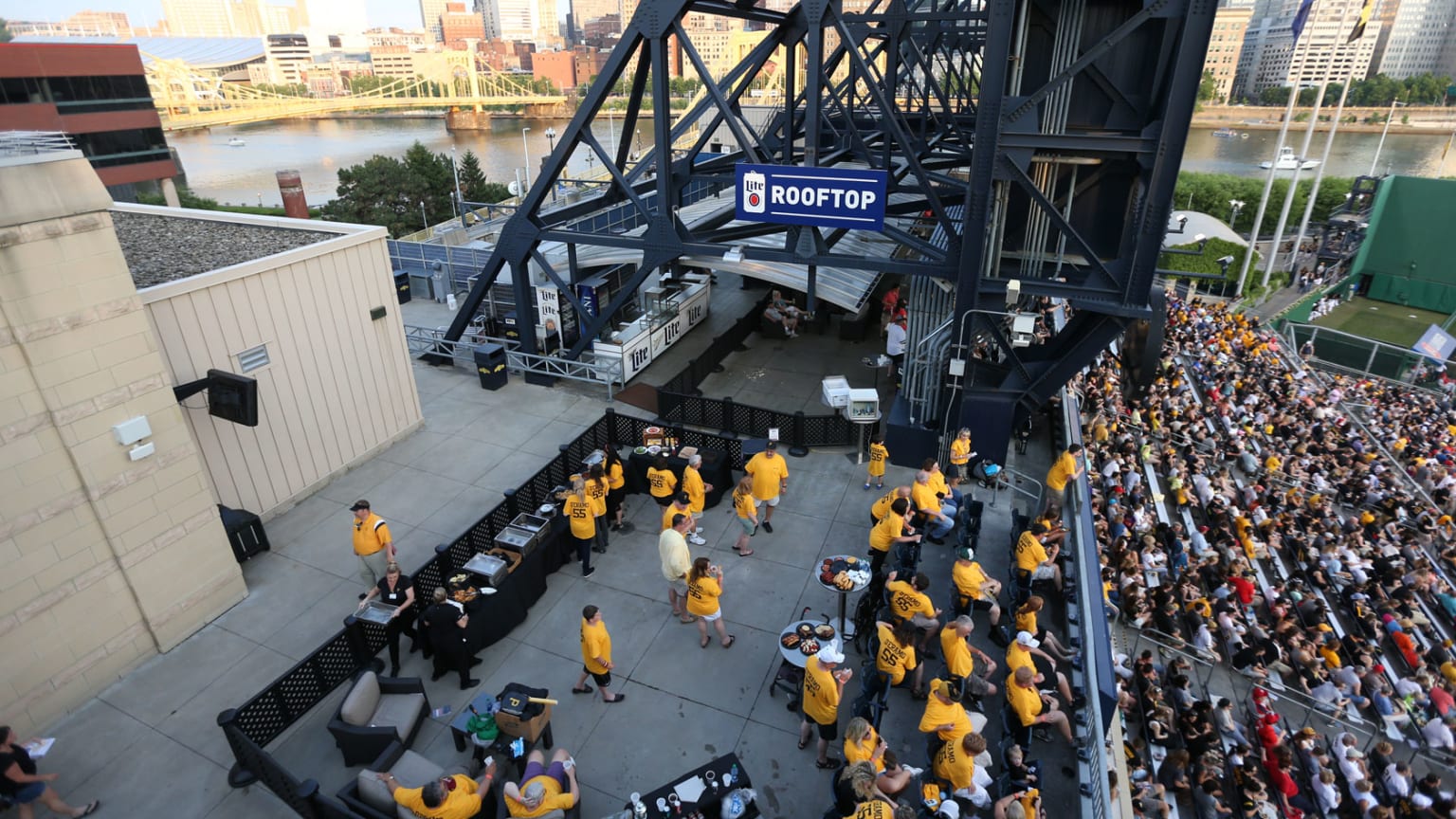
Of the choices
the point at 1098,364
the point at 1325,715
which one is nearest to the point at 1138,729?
the point at 1325,715

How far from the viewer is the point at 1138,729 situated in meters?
11.2

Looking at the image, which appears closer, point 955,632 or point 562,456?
point 955,632

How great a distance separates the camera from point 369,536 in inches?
376

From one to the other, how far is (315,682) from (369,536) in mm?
1876

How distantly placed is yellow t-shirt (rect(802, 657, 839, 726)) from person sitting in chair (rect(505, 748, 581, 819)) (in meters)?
2.35

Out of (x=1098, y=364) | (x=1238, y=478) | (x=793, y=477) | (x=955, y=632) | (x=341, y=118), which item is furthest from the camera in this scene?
(x=341, y=118)

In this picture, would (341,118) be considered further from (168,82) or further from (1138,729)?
(1138,729)

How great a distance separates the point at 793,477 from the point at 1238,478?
1354 cm

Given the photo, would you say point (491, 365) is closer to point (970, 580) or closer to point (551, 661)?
point (551, 661)

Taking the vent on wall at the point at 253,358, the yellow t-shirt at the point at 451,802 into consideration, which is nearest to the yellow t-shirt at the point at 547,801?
the yellow t-shirt at the point at 451,802

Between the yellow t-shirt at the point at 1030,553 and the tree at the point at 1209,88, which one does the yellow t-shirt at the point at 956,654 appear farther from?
the tree at the point at 1209,88

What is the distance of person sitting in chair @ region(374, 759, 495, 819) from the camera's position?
6043 mm

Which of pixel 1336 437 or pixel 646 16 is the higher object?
pixel 646 16

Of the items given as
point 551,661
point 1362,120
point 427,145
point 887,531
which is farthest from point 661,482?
point 1362,120
